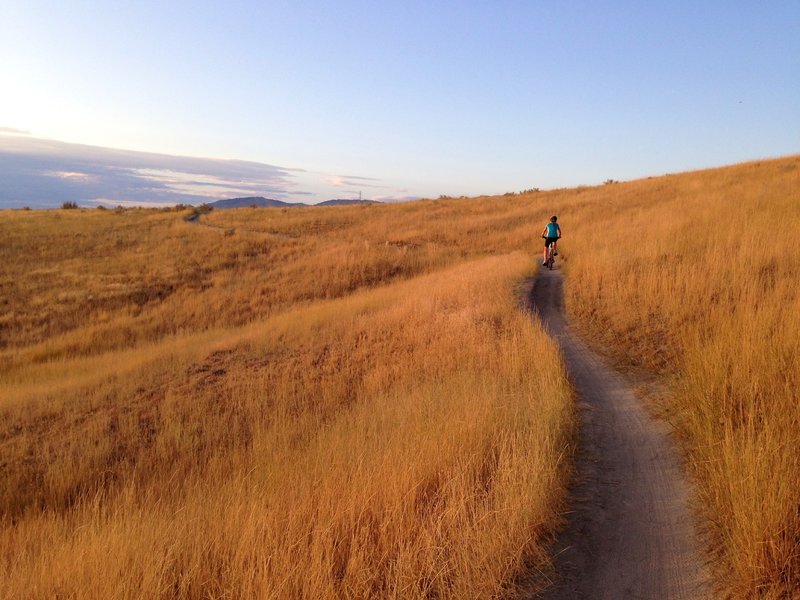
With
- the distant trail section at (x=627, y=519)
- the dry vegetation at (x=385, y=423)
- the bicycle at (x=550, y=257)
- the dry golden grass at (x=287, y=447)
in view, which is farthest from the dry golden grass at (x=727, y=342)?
the bicycle at (x=550, y=257)

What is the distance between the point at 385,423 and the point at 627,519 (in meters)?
2.89

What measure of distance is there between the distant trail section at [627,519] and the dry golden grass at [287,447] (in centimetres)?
25

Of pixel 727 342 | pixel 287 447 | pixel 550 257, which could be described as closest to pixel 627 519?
pixel 727 342

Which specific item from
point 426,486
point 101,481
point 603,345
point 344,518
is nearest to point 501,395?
point 426,486

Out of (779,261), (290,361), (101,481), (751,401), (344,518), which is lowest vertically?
(101,481)

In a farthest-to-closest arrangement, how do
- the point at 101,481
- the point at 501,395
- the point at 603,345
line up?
the point at 603,345 < the point at 101,481 < the point at 501,395

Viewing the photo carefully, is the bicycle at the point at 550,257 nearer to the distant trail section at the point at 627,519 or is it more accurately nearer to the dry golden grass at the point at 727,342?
the dry golden grass at the point at 727,342

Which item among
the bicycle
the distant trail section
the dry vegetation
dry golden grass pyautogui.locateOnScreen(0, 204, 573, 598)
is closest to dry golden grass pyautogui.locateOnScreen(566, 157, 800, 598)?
the dry vegetation

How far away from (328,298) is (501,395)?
604 inches

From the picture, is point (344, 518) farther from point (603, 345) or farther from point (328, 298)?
point (328, 298)

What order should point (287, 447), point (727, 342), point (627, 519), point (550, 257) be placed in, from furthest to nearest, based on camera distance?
1. point (550, 257)
2. point (287, 447)
3. point (727, 342)
4. point (627, 519)

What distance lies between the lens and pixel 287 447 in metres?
6.25

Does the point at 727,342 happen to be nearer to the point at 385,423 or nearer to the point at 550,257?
the point at 385,423

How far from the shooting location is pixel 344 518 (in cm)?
353
